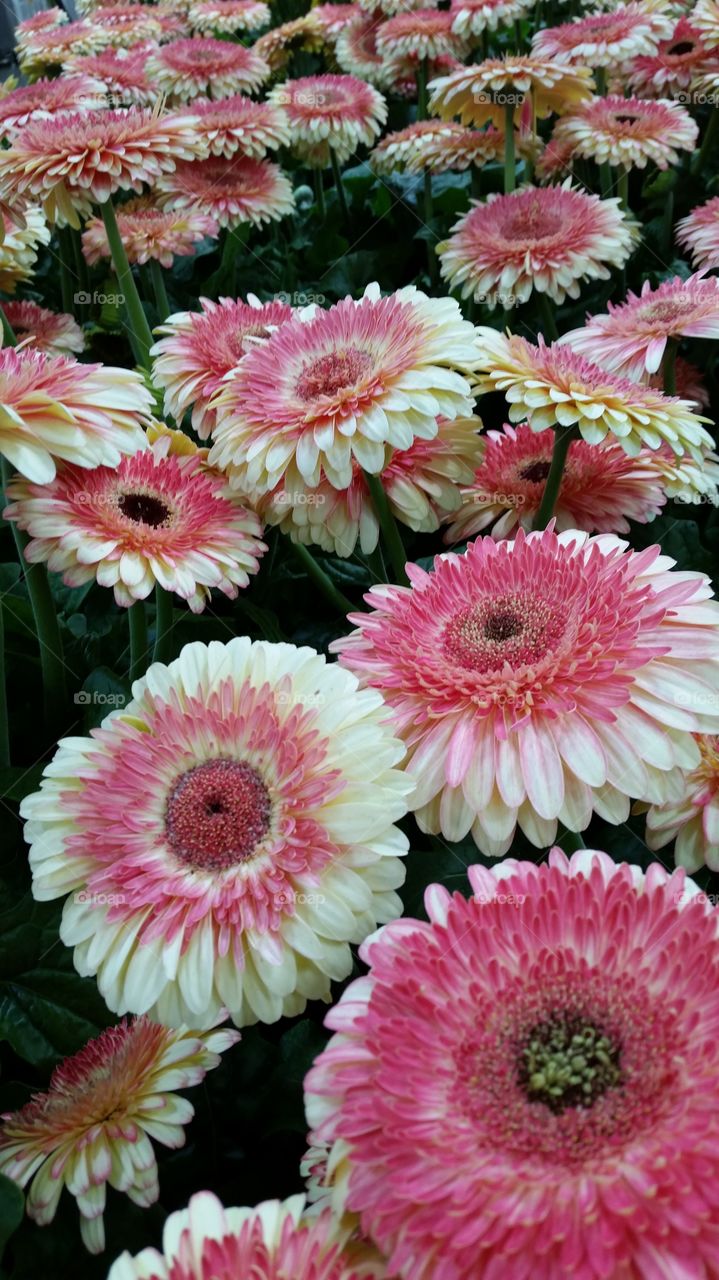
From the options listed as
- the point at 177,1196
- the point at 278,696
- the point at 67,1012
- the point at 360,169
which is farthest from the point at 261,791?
the point at 360,169

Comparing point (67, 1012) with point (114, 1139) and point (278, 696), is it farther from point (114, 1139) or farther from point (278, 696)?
point (278, 696)

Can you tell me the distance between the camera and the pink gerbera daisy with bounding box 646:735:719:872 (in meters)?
1.00

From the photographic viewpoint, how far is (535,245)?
1.78 metres

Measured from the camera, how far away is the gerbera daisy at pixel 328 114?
96.6 inches

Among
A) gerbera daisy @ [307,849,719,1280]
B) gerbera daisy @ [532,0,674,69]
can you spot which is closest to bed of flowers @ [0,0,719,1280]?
gerbera daisy @ [307,849,719,1280]

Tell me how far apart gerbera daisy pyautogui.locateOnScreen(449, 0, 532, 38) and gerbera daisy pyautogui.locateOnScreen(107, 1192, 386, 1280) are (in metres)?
2.18

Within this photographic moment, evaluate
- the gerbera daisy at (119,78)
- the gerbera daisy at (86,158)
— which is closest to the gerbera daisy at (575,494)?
the gerbera daisy at (86,158)

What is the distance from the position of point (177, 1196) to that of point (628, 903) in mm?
621

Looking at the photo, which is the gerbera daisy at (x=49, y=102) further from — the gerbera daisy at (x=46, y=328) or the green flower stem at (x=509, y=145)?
the green flower stem at (x=509, y=145)

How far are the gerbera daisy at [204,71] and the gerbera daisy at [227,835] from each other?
193cm

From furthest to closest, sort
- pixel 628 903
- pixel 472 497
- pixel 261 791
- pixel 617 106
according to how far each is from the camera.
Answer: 1. pixel 617 106
2. pixel 472 497
3. pixel 261 791
4. pixel 628 903

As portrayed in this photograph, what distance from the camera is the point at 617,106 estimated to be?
222cm

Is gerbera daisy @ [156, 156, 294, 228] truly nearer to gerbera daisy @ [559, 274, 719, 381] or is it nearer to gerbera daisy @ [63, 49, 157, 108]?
gerbera daisy @ [63, 49, 157, 108]

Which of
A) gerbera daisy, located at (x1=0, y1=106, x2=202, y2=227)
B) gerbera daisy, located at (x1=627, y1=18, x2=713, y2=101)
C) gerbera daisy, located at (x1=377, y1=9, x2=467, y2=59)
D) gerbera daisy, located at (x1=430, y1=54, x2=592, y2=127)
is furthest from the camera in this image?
gerbera daisy, located at (x1=377, y1=9, x2=467, y2=59)
